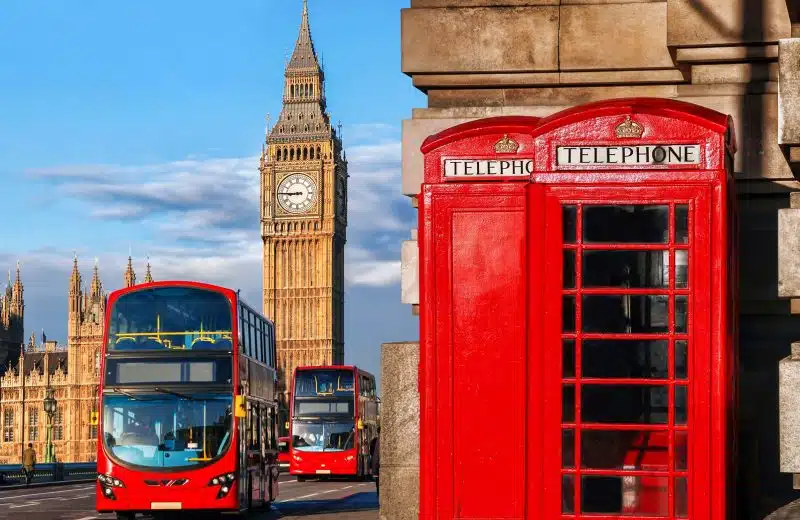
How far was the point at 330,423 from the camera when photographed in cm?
3766

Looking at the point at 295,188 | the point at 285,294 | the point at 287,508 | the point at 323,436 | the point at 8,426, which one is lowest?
the point at 8,426

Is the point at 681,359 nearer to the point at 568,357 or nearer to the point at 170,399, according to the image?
the point at 568,357

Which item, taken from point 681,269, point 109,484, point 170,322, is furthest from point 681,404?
point 109,484

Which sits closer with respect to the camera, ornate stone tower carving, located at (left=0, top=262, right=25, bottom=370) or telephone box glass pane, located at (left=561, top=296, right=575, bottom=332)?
telephone box glass pane, located at (left=561, top=296, right=575, bottom=332)

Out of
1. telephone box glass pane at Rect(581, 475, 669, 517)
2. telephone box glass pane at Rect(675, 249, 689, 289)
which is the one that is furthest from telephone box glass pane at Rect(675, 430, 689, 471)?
telephone box glass pane at Rect(675, 249, 689, 289)

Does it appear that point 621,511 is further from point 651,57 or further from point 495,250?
point 651,57

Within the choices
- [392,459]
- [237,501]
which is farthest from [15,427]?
[392,459]

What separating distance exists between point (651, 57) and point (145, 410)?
371 inches

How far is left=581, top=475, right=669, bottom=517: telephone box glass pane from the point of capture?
7.82m

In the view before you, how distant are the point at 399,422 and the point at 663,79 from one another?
109 inches

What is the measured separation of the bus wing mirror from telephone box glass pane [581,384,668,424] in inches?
392

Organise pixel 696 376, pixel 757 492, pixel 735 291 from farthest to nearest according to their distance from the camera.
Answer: pixel 757 492, pixel 735 291, pixel 696 376

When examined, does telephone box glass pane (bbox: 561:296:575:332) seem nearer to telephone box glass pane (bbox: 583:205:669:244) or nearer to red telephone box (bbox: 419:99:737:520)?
red telephone box (bbox: 419:99:737:520)

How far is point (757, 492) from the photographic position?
9.02m
